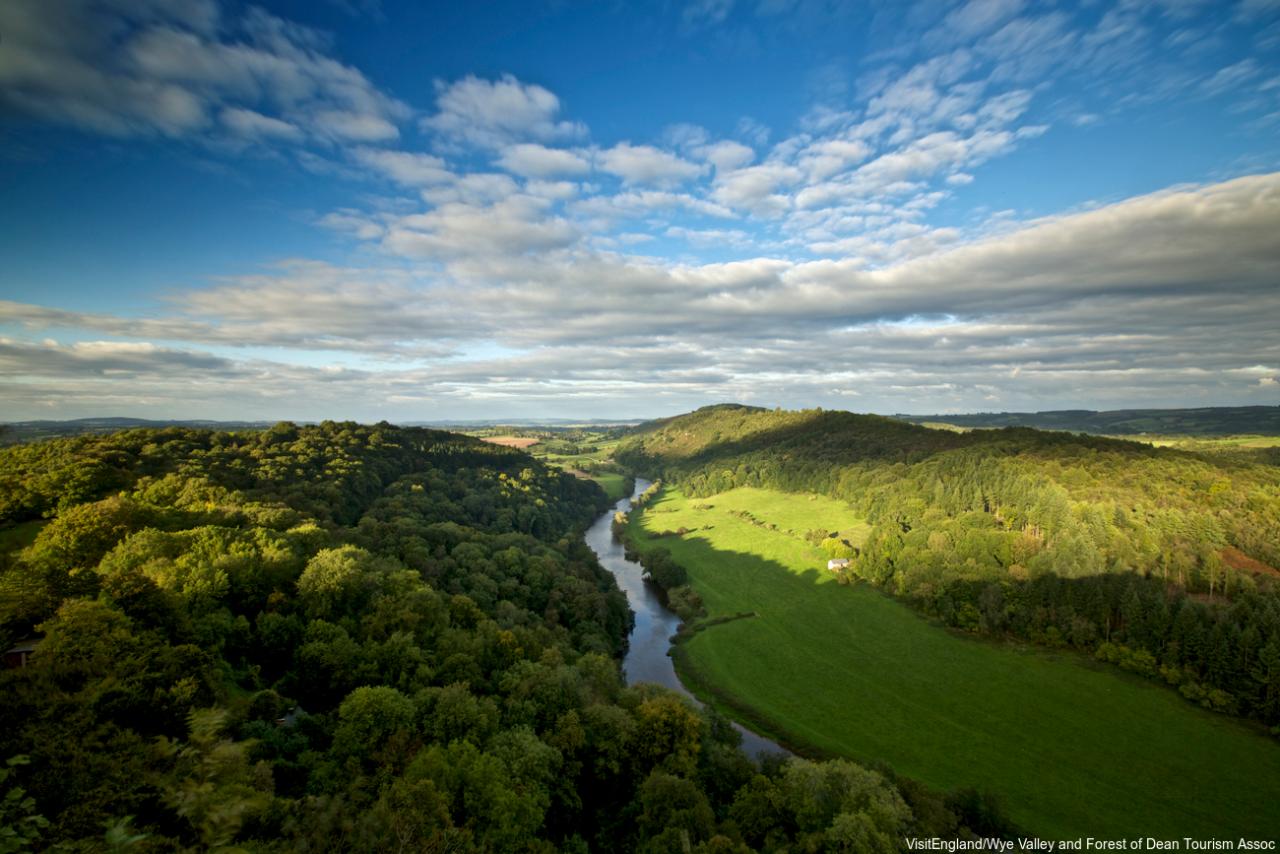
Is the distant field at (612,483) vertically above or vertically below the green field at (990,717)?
above

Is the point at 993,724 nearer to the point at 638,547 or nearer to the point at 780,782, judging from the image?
the point at 780,782

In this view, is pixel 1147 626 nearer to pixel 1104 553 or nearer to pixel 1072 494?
pixel 1104 553

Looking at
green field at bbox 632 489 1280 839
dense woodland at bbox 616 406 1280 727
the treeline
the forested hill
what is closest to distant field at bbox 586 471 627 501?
the forested hill

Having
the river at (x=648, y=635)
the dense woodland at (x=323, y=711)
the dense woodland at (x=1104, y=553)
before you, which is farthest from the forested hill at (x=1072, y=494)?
the dense woodland at (x=323, y=711)

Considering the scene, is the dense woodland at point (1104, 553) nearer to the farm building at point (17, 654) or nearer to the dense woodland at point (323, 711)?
the dense woodland at point (323, 711)

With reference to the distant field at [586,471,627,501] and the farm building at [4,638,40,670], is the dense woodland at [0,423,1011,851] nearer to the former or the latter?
the farm building at [4,638,40,670]

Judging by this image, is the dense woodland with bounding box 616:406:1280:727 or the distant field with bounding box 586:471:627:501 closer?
the dense woodland with bounding box 616:406:1280:727

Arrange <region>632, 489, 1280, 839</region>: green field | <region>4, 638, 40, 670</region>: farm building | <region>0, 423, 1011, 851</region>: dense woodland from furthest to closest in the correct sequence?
<region>632, 489, 1280, 839</region>: green field → <region>4, 638, 40, 670</region>: farm building → <region>0, 423, 1011, 851</region>: dense woodland
